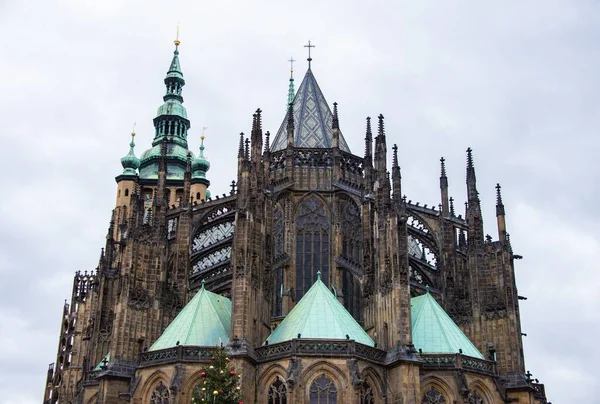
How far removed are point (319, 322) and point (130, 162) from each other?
44.9m

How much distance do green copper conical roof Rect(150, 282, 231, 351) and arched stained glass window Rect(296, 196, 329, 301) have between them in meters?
5.61

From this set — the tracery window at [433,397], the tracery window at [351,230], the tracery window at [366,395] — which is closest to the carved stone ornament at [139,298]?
the tracery window at [351,230]

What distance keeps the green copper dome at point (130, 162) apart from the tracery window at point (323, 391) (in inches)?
1833

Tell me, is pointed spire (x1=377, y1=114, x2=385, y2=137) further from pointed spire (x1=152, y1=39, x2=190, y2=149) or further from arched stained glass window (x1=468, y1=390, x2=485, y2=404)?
pointed spire (x1=152, y1=39, x2=190, y2=149)

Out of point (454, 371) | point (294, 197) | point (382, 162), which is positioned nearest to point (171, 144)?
point (294, 197)

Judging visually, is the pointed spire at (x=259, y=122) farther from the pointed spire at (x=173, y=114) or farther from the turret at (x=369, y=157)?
the pointed spire at (x=173, y=114)

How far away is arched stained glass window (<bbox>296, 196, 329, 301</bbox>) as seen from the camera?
4588cm

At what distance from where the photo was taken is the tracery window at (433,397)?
38344 millimetres

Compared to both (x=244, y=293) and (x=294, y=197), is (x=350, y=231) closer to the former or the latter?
(x=294, y=197)

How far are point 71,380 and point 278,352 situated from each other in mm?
27083

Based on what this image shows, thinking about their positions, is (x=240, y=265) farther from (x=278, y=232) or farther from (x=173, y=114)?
(x=173, y=114)

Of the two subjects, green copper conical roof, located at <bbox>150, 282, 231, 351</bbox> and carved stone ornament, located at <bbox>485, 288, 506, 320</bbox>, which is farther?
carved stone ornament, located at <bbox>485, 288, 506, 320</bbox>

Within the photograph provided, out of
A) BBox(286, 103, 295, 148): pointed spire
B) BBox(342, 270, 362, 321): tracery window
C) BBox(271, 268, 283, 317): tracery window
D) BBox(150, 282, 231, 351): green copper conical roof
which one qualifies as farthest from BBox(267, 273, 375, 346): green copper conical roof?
BBox(286, 103, 295, 148): pointed spire

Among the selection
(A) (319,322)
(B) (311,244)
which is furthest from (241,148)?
(A) (319,322)
